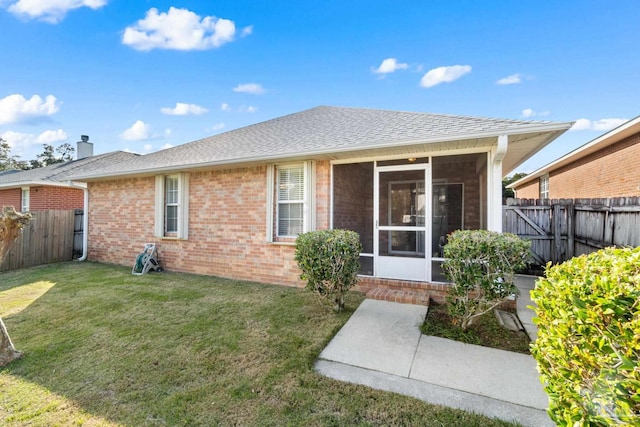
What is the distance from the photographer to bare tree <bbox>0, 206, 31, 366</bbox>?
10.8ft

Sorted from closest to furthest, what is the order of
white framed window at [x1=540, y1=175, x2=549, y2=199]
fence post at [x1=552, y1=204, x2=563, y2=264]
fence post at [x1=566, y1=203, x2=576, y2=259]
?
1. fence post at [x1=566, y1=203, x2=576, y2=259]
2. fence post at [x1=552, y1=204, x2=563, y2=264]
3. white framed window at [x1=540, y1=175, x2=549, y2=199]

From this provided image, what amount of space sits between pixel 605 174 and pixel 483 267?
30.8 ft

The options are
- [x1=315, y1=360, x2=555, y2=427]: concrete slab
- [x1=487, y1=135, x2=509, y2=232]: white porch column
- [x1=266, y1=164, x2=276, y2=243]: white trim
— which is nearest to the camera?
[x1=315, y1=360, x2=555, y2=427]: concrete slab

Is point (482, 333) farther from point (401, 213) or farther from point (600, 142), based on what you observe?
point (600, 142)

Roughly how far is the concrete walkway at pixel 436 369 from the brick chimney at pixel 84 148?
19483 millimetres

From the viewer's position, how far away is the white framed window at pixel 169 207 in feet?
25.0

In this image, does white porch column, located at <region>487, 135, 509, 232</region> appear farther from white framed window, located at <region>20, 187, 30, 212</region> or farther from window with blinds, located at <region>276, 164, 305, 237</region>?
white framed window, located at <region>20, 187, 30, 212</region>

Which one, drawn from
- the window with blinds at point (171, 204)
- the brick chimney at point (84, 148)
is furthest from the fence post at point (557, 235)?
the brick chimney at point (84, 148)

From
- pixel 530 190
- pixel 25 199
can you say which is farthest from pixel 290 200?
pixel 530 190

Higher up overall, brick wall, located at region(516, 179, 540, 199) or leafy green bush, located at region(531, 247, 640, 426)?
brick wall, located at region(516, 179, 540, 199)

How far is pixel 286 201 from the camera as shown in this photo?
6453 mm

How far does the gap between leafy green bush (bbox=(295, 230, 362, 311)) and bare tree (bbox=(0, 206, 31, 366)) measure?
3.71m

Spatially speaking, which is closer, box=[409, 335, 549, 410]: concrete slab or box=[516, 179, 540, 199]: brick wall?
box=[409, 335, 549, 410]: concrete slab

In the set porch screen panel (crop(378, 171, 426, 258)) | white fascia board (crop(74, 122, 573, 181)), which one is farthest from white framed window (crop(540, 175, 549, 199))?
white fascia board (crop(74, 122, 573, 181))
